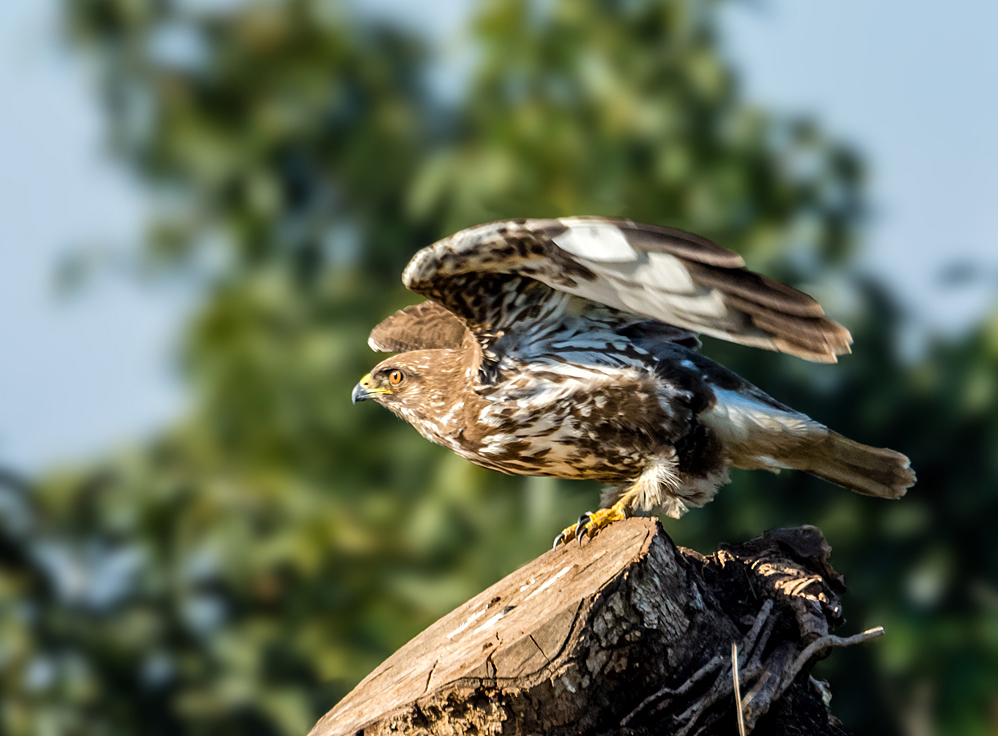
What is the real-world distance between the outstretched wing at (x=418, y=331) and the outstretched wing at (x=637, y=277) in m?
1.09

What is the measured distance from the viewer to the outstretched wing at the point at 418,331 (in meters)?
4.59

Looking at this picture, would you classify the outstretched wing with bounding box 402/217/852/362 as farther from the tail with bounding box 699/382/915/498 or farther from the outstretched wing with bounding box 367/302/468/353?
the outstretched wing with bounding box 367/302/468/353

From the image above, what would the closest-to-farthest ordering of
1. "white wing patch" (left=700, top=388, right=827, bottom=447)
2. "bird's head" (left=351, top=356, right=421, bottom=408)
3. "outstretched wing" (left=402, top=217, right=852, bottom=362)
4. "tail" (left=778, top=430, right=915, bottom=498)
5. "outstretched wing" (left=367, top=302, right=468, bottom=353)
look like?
"outstretched wing" (left=402, top=217, right=852, bottom=362), "white wing patch" (left=700, top=388, right=827, bottom=447), "tail" (left=778, top=430, right=915, bottom=498), "bird's head" (left=351, top=356, right=421, bottom=408), "outstretched wing" (left=367, top=302, right=468, bottom=353)

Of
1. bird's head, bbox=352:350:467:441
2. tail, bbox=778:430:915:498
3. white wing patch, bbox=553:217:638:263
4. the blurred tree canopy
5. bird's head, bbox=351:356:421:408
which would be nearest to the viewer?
white wing patch, bbox=553:217:638:263

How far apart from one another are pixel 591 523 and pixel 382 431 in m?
4.12

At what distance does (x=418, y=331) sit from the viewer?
15.4 ft

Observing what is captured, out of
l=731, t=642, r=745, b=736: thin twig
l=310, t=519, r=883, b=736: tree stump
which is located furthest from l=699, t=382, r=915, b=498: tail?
l=731, t=642, r=745, b=736: thin twig

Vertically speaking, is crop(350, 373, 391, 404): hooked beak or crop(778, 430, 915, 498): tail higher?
crop(350, 373, 391, 404): hooked beak

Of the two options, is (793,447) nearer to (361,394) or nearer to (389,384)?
(389,384)

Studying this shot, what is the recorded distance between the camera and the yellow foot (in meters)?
3.24

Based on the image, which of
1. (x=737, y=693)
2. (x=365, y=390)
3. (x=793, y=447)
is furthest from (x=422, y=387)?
(x=737, y=693)

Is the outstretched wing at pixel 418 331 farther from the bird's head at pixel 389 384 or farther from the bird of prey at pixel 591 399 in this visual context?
the bird of prey at pixel 591 399

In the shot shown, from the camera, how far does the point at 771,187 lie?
7094 mm

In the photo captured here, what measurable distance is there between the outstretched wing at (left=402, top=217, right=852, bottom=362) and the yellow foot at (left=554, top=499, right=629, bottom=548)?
0.72 meters
